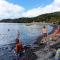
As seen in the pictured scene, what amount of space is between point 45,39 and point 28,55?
32 cm

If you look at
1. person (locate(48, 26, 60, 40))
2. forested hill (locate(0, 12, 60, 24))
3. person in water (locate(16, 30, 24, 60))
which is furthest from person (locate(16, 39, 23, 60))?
person (locate(48, 26, 60, 40))

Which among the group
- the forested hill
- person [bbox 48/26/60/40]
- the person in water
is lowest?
the person in water

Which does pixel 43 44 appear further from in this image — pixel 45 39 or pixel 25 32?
pixel 25 32

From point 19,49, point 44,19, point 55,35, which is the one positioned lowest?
point 19,49

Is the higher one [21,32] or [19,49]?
[21,32]

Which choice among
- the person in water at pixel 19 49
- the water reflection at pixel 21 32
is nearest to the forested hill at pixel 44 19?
the water reflection at pixel 21 32

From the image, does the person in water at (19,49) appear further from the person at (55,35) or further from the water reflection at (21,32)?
the person at (55,35)

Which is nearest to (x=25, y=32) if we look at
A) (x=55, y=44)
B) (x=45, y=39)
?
(x=45, y=39)

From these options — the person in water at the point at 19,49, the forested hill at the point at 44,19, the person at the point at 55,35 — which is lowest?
the person in water at the point at 19,49

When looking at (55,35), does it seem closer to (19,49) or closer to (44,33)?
(44,33)

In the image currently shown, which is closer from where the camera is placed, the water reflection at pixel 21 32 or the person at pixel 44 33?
the water reflection at pixel 21 32

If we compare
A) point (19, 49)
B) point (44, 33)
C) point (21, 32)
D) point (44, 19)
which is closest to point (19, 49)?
point (19, 49)

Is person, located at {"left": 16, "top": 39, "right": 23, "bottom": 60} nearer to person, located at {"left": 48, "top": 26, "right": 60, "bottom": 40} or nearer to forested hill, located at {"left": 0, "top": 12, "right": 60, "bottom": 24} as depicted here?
forested hill, located at {"left": 0, "top": 12, "right": 60, "bottom": 24}

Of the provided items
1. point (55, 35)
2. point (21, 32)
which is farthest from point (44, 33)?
point (21, 32)
